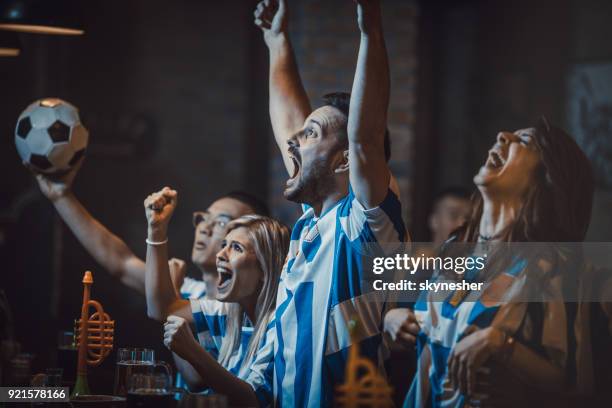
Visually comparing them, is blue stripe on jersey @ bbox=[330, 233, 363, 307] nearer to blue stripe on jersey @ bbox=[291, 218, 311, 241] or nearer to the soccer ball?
blue stripe on jersey @ bbox=[291, 218, 311, 241]

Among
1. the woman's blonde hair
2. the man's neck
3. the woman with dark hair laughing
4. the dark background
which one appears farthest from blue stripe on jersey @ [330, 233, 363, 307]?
the dark background

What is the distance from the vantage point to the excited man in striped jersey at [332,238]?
2.16m

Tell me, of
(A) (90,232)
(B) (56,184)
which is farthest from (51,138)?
(A) (90,232)

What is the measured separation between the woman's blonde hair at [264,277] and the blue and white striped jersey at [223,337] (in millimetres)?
18

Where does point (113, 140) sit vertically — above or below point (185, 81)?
below

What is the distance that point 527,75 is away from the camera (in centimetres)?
480

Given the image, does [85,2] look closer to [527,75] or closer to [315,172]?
[527,75]

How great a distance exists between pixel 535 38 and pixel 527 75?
19 cm

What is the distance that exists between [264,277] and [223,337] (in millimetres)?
272

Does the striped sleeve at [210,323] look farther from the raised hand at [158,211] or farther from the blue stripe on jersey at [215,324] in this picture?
the raised hand at [158,211]

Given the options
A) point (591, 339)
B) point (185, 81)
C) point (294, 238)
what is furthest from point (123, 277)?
point (185, 81)

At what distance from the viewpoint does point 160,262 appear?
9.42 feet

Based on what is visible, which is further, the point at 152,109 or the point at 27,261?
the point at 152,109

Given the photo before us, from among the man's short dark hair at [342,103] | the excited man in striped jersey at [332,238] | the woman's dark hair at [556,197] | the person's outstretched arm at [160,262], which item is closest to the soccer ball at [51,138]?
the person's outstretched arm at [160,262]
